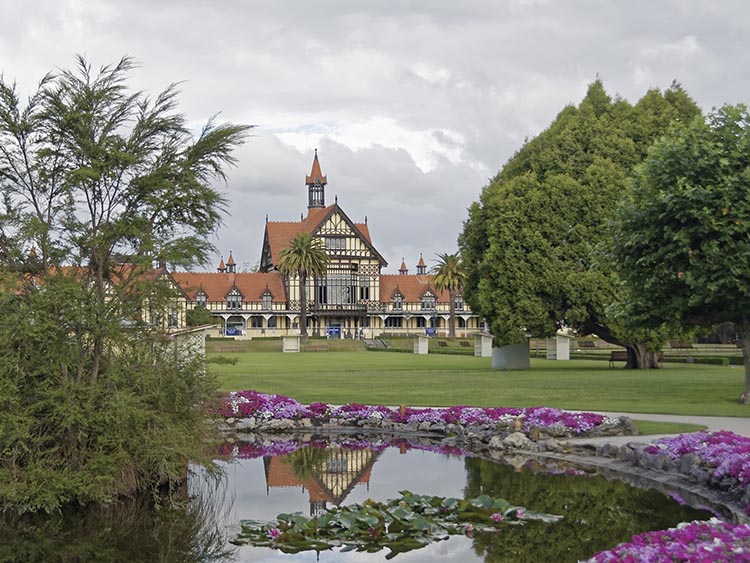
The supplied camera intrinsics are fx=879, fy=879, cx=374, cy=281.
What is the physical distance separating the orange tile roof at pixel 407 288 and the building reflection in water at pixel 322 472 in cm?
7945

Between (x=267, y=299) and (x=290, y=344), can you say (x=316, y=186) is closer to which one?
(x=267, y=299)

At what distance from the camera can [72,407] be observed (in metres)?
11.7

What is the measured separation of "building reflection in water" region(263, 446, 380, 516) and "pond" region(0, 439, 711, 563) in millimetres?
20

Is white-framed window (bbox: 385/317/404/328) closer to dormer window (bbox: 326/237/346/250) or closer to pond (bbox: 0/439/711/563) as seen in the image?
dormer window (bbox: 326/237/346/250)

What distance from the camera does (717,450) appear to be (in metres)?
13.0

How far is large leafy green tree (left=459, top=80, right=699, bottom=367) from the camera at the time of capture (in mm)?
38281

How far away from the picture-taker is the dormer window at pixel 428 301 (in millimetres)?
97750

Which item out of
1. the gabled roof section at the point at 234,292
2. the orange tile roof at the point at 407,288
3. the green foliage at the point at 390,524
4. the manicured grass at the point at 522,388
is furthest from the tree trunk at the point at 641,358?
the gabled roof section at the point at 234,292

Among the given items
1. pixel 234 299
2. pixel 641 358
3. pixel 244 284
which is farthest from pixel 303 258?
pixel 641 358

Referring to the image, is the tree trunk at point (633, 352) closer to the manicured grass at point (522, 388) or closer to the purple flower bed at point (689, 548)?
the manicured grass at point (522, 388)

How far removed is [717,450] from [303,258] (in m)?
72.7

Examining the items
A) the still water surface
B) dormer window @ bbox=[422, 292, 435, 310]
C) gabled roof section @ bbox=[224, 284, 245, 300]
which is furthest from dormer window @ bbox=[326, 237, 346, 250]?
the still water surface

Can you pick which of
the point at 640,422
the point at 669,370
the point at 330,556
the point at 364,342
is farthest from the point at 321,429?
the point at 364,342

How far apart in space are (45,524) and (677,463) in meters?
9.39
